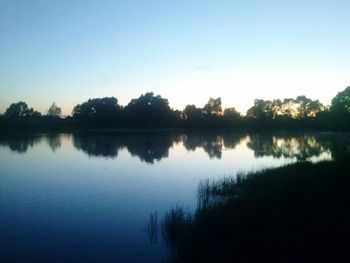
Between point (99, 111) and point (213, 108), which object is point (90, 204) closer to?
point (99, 111)

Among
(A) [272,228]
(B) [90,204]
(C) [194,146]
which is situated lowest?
(B) [90,204]

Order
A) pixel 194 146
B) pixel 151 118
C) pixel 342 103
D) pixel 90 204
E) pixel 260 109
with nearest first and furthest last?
pixel 90 204, pixel 194 146, pixel 342 103, pixel 151 118, pixel 260 109

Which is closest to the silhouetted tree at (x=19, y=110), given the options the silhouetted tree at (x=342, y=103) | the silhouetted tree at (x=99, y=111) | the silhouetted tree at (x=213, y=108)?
the silhouetted tree at (x=99, y=111)

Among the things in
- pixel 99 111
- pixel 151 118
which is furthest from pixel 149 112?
pixel 99 111

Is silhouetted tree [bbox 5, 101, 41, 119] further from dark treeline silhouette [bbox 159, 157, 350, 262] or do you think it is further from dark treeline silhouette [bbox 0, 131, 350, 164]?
dark treeline silhouette [bbox 159, 157, 350, 262]

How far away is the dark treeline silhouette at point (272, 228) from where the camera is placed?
8.53 meters

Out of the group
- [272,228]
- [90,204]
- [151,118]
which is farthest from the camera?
[151,118]

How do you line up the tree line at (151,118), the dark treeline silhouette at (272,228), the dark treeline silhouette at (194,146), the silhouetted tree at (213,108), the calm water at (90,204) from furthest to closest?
the silhouetted tree at (213,108) < the tree line at (151,118) < the dark treeline silhouette at (194,146) < the calm water at (90,204) < the dark treeline silhouette at (272,228)

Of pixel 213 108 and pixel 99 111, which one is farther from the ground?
pixel 213 108

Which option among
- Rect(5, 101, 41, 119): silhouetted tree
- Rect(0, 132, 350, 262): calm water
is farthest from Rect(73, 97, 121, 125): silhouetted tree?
Rect(0, 132, 350, 262): calm water

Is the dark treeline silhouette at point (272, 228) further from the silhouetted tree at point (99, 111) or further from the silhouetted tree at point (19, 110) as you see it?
the silhouetted tree at point (19, 110)

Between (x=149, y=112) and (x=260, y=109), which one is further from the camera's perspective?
(x=260, y=109)

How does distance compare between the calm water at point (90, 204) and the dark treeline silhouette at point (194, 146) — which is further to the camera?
the dark treeline silhouette at point (194, 146)

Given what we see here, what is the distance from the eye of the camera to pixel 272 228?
10.1 metres
